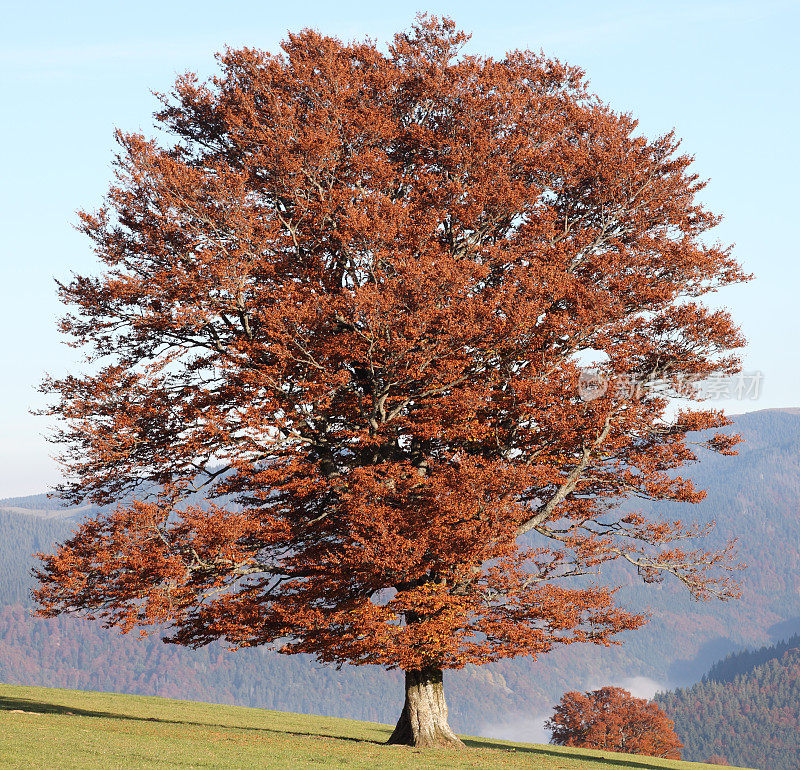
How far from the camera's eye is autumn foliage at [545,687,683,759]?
2842 inches

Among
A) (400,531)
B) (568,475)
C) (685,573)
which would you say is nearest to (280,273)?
(400,531)

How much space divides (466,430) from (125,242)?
10.5m

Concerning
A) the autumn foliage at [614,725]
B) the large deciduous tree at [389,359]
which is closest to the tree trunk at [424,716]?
the large deciduous tree at [389,359]

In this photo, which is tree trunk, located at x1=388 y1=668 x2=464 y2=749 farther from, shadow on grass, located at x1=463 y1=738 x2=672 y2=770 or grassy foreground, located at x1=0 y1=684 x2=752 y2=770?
shadow on grass, located at x1=463 y1=738 x2=672 y2=770

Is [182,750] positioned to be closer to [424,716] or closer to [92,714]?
[424,716]

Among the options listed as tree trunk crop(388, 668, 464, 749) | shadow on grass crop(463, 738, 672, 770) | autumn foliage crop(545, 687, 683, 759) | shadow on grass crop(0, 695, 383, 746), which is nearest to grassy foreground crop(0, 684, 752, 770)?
shadow on grass crop(0, 695, 383, 746)

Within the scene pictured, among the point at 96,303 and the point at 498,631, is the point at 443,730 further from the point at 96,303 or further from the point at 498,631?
the point at 96,303

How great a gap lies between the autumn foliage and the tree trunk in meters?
55.4

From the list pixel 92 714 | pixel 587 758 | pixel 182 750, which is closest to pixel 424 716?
pixel 182 750

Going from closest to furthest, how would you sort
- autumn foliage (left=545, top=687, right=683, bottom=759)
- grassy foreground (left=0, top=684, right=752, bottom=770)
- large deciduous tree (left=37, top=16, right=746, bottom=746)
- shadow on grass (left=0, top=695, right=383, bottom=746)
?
grassy foreground (left=0, top=684, right=752, bottom=770), large deciduous tree (left=37, top=16, right=746, bottom=746), shadow on grass (left=0, top=695, right=383, bottom=746), autumn foliage (left=545, top=687, right=683, bottom=759)

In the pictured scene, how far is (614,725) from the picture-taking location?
72750mm

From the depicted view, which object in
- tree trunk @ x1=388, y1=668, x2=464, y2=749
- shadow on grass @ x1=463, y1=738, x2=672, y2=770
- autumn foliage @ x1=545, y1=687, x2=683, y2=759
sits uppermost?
autumn foliage @ x1=545, y1=687, x2=683, y2=759

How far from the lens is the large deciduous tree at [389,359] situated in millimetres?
20031

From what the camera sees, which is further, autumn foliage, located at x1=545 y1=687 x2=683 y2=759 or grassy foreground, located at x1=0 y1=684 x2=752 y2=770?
autumn foliage, located at x1=545 y1=687 x2=683 y2=759
